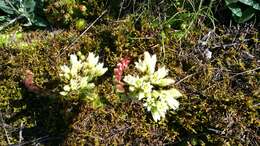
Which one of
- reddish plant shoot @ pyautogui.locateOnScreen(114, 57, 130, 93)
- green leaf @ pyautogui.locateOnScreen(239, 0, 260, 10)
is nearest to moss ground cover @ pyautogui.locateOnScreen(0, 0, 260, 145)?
reddish plant shoot @ pyautogui.locateOnScreen(114, 57, 130, 93)

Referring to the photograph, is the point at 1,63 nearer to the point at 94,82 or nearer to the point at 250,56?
the point at 94,82

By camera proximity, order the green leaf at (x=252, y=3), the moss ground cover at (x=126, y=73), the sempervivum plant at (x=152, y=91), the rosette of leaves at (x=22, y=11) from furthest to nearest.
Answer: the rosette of leaves at (x=22, y=11) → the green leaf at (x=252, y=3) → the moss ground cover at (x=126, y=73) → the sempervivum plant at (x=152, y=91)

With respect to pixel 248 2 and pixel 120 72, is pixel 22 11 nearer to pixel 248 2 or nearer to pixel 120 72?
pixel 120 72

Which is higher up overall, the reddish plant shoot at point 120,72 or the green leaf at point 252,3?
the green leaf at point 252,3

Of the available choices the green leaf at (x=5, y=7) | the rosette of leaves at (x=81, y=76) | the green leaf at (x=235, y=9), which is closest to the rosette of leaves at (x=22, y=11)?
the green leaf at (x=5, y=7)

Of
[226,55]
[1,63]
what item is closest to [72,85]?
[1,63]

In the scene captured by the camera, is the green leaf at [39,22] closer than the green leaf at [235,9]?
No

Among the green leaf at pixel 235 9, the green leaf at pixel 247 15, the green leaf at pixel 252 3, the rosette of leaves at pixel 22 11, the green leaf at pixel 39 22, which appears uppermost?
the rosette of leaves at pixel 22 11

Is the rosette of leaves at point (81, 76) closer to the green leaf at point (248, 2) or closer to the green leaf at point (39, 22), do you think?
the green leaf at point (39, 22)
